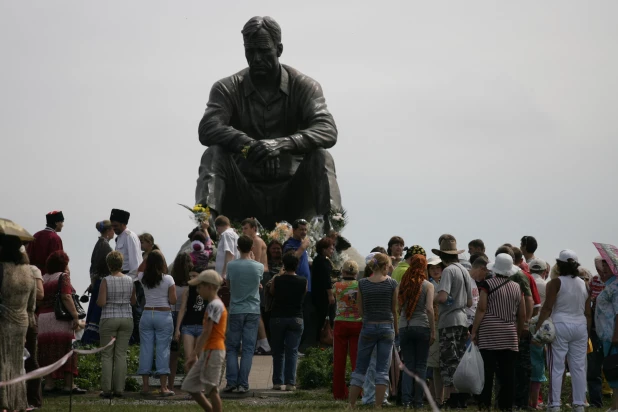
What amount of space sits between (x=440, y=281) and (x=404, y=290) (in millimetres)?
408

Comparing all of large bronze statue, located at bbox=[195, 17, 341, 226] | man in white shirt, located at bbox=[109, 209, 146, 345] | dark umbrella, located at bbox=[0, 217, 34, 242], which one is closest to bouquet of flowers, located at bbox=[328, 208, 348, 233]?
large bronze statue, located at bbox=[195, 17, 341, 226]

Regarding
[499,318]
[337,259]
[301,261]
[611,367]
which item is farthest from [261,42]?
[611,367]

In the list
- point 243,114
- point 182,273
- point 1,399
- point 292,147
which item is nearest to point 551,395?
point 182,273

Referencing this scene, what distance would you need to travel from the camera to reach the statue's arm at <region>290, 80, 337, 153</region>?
20.7m

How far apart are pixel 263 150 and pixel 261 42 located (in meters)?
1.94

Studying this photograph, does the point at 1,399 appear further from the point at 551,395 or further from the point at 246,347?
the point at 551,395

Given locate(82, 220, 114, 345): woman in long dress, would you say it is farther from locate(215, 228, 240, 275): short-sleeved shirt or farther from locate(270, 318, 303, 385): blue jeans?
locate(270, 318, 303, 385): blue jeans

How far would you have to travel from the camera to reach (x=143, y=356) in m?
14.8

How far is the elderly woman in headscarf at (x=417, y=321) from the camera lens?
13.6m

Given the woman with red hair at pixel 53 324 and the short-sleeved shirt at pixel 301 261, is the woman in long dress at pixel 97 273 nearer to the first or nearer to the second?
the woman with red hair at pixel 53 324

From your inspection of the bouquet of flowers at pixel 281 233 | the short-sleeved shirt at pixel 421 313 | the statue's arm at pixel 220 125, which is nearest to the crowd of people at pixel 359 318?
the short-sleeved shirt at pixel 421 313

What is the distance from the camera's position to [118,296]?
1466cm

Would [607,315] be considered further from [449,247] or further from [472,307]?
[449,247]

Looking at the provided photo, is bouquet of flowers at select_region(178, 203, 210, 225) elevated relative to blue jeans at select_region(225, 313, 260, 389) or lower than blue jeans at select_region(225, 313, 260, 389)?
elevated
